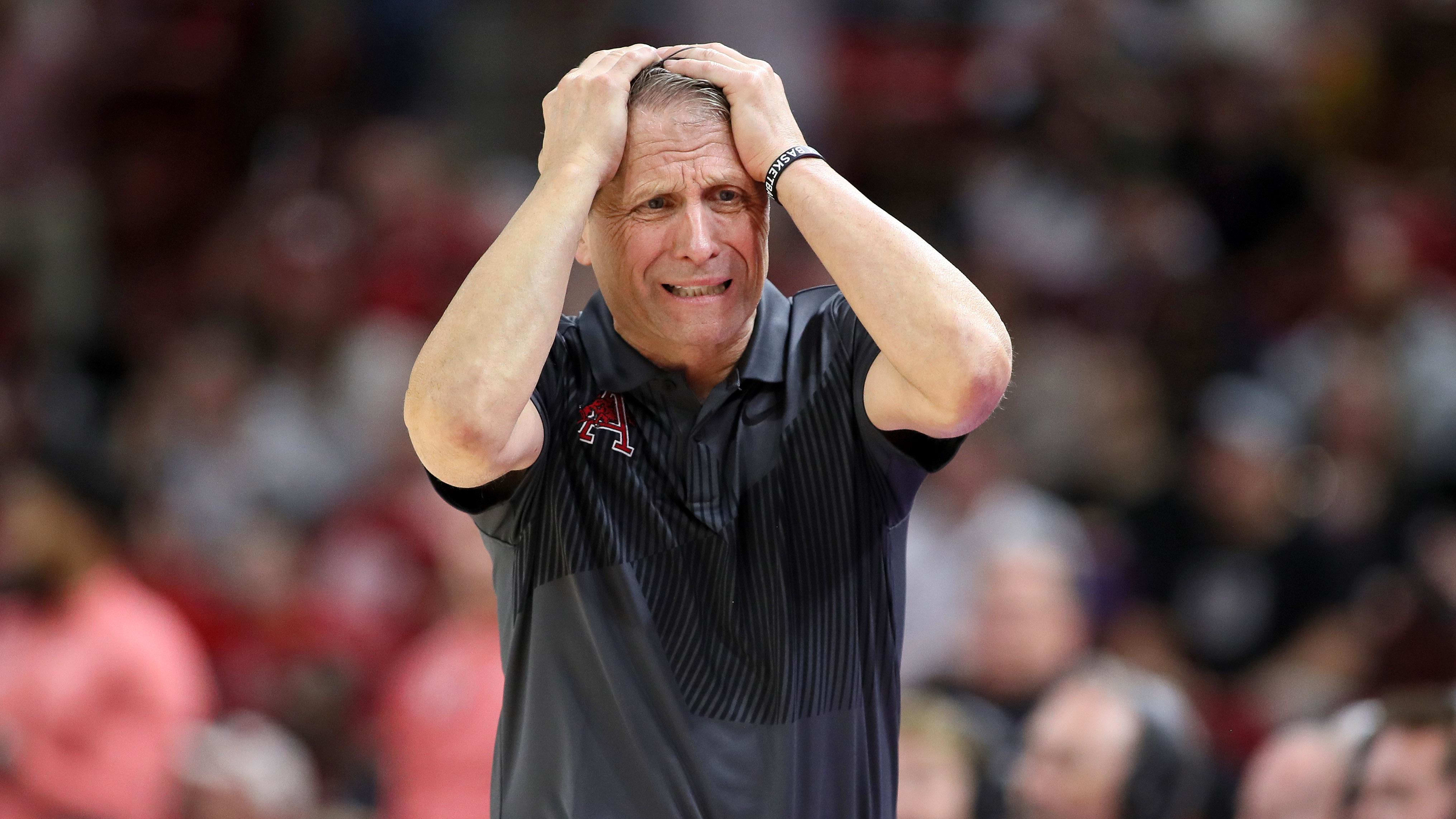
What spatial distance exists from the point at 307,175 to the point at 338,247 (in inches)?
23.3

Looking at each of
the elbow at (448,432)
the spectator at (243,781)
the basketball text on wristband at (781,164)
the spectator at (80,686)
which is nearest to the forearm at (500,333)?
the elbow at (448,432)

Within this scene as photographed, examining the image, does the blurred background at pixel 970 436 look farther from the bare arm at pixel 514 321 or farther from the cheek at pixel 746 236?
the bare arm at pixel 514 321

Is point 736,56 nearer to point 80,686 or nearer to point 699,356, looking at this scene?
point 699,356

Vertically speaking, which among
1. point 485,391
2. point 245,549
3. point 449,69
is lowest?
point 485,391

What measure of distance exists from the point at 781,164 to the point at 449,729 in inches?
147

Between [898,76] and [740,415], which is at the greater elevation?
[898,76]

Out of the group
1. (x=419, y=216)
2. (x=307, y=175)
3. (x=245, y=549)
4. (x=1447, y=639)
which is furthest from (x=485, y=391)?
(x=307, y=175)

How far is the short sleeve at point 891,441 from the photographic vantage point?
2479mm

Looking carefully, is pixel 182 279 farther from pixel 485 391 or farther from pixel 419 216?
pixel 485 391

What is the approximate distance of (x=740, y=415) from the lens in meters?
2.58

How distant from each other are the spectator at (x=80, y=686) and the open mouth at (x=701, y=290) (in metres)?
3.96

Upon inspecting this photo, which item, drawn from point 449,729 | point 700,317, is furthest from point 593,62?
point 449,729

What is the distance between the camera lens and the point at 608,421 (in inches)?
101

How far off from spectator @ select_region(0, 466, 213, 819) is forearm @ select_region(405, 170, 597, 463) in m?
3.92
